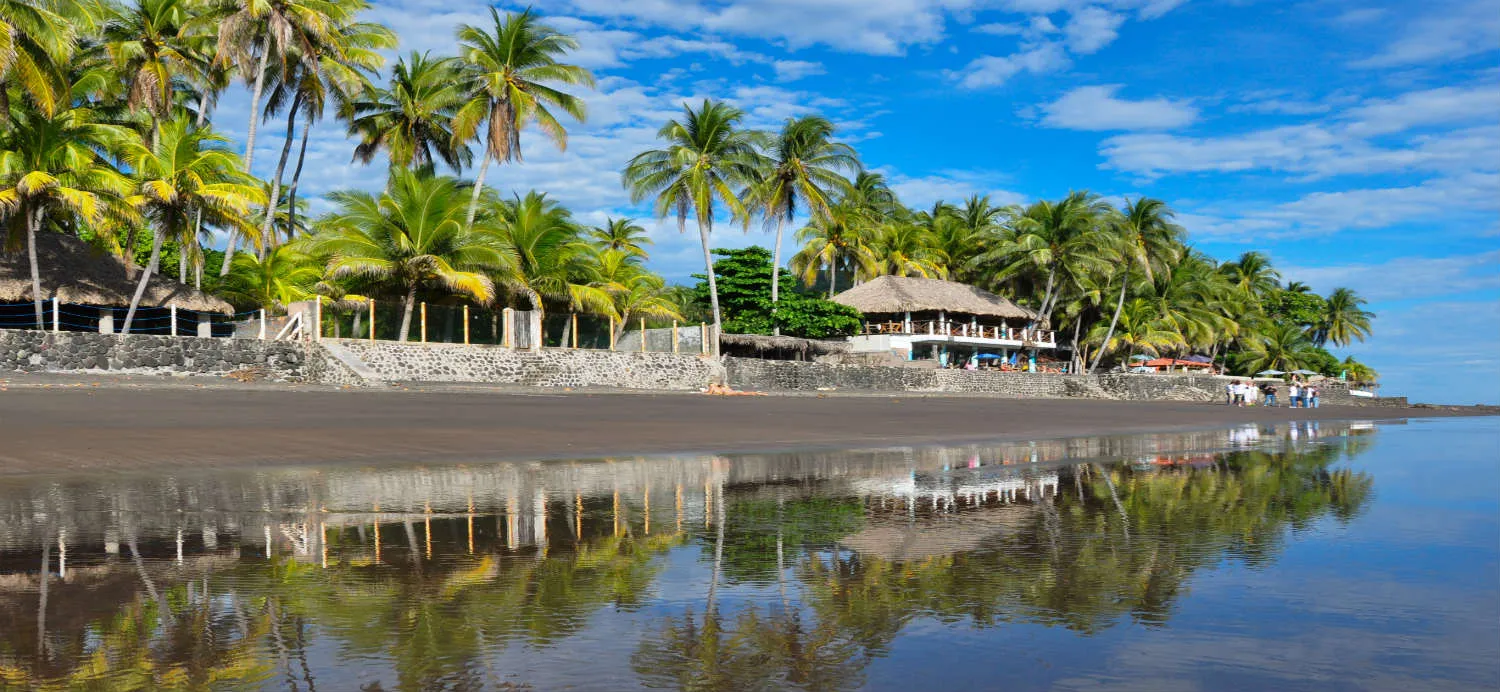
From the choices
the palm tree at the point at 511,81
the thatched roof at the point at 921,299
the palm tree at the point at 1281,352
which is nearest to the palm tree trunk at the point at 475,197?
the palm tree at the point at 511,81

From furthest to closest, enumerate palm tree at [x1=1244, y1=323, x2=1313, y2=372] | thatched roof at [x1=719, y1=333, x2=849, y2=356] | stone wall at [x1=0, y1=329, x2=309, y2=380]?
palm tree at [x1=1244, y1=323, x2=1313, y2=372], thatched roof at [x1=719, y1=333, x2=849, y2=356], stone wall at [x1=0, y1=329, x2=309, y2=380]

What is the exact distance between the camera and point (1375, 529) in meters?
7.23

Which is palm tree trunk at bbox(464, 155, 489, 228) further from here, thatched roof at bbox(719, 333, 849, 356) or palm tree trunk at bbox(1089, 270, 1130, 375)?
palm tree trunk at bbox(1089, 270, 1130, 375)

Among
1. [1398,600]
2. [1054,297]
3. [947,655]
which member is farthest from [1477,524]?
[1054,297]

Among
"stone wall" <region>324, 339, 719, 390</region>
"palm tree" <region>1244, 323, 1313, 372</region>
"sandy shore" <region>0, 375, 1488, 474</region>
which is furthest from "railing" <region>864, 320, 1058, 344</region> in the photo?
"sandy shore" <region>0, 375, 1488, 474</region>

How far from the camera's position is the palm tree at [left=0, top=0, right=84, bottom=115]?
23.2 metres

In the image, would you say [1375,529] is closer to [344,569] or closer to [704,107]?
[344,569]

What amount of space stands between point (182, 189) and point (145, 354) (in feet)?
15.8

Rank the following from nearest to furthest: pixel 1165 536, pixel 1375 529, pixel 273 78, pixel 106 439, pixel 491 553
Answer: pixel 491 553
pixel 1165 536
pixel 1375 529
pixel 106 439
pixel 273 78

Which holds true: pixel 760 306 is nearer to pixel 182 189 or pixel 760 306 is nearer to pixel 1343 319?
pixel 182 189

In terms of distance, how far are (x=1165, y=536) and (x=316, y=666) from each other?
17.1 feet

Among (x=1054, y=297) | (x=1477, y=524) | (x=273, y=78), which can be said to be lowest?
(x=1477, y=524)

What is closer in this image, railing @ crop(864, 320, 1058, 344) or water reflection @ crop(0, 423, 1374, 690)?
water reflection @ crop(0, 423, 1374, 690)

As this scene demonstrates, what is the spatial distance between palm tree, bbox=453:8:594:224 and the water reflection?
95.8 ft
